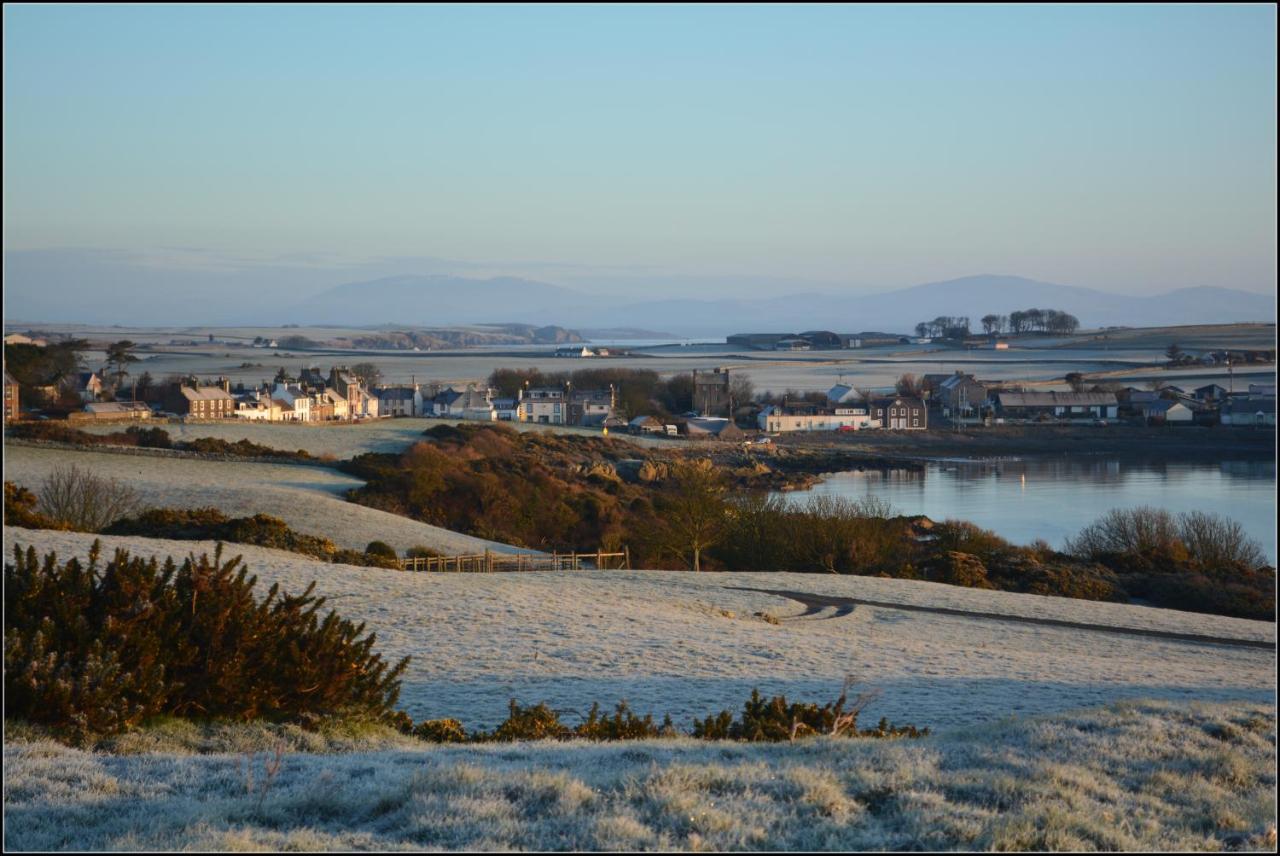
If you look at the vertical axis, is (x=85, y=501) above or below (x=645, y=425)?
above

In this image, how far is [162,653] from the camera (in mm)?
8297

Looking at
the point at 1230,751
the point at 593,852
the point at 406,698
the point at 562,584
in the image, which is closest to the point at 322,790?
the point at 593,852

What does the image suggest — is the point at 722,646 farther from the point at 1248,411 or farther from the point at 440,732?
the point at 1248,411

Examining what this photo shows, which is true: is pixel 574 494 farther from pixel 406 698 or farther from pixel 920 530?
pixel 406 698

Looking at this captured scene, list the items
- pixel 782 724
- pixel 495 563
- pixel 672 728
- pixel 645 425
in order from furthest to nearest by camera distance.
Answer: pixel 645 425
pixel 495 563
pixel 672 728
pixel 782 724

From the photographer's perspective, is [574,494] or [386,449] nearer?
[574,494]

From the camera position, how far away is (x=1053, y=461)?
51.9 m

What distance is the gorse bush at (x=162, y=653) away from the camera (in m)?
7.69

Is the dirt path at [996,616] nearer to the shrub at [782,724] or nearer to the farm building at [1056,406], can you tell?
the shrub at [782,724]

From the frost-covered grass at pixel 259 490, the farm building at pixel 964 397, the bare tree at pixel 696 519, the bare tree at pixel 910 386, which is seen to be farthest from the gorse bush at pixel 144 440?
the bare tree at pixel 910 386

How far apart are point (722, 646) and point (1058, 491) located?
30773 millimetres

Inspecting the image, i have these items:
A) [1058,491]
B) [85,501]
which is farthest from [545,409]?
[85,501]

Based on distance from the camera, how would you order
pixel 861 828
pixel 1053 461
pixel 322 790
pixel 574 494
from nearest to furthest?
pixel 861 828 → pixel 322 790 → pixel 574 494 → pixel 1053 461

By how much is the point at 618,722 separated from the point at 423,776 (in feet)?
8.87
